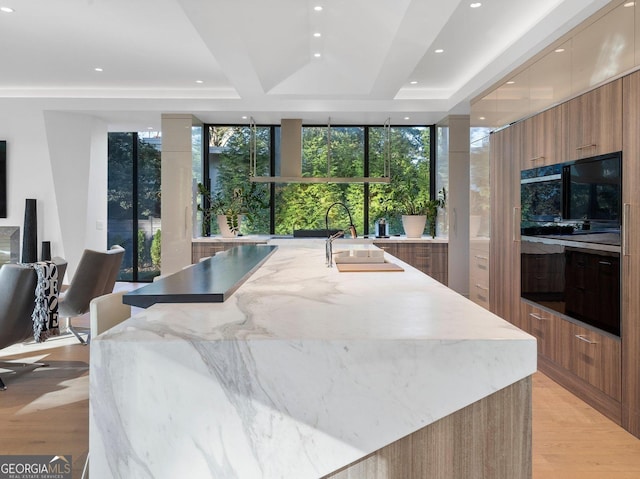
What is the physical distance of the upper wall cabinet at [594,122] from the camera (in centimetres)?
249

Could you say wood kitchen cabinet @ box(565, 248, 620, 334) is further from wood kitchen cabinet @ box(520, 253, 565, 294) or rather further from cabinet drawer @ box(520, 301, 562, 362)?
cabinet drawer @ box(520, 301, 562, 362)

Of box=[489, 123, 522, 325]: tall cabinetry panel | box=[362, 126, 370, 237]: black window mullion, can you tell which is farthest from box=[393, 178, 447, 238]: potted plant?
box=[489, 123, 522, 325]: tall cabinetry panel

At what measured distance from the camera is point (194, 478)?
1.08m

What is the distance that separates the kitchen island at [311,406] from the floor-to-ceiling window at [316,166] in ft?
17.7

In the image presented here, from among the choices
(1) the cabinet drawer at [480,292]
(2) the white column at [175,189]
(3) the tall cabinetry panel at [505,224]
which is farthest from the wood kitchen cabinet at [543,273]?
(2) the white column at [175,189]

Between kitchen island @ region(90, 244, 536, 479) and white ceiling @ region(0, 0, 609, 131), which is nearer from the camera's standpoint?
kitchen island @ region(90, 244, 536, 479)

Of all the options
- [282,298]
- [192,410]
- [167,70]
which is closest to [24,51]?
[167,70]

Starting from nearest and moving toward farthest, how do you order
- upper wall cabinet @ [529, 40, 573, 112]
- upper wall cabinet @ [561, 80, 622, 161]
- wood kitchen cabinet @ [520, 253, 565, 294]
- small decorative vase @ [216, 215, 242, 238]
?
1. upper wall cabinet @ [561, 80, 622, 161]
2. upper wall cabinet @ [529, 40, 573, 112]
3. wood kitchen cabinet @ [520, 253, 565, 294]
4. small decorative vase @ [216, 215, 242, 238]

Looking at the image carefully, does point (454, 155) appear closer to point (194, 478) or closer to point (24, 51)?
point (24, 51)

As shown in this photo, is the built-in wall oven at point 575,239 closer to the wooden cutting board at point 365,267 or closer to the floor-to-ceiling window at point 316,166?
the wooden cutting board at point 365,267

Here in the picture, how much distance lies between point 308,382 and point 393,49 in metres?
3.22

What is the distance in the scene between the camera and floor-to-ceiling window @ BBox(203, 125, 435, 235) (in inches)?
254

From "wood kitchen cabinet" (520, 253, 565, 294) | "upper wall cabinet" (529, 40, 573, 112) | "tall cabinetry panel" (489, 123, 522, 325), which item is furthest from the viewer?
"tall cabinetry panel" (489, 123, 522, 325)

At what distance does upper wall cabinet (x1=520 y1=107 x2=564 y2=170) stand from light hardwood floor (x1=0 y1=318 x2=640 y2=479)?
61.4 inches
